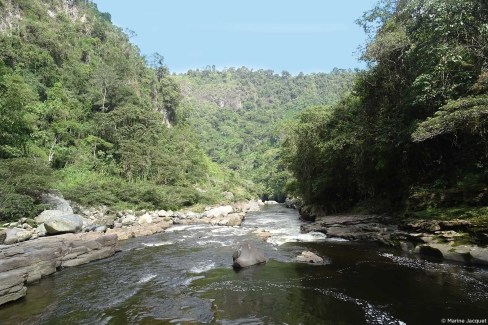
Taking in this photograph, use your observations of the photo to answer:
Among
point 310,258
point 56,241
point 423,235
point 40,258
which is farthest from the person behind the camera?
point 56,241

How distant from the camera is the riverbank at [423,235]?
1132 centimetres

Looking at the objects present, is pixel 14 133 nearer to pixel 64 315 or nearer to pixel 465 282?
pixel 64 315

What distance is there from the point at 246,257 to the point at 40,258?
24.1 ft

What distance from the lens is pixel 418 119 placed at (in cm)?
1487

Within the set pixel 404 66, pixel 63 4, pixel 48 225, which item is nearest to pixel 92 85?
pixel 63 4

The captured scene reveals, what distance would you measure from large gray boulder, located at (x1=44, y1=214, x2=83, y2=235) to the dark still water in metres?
5.25

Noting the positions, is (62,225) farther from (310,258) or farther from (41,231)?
(310,258)

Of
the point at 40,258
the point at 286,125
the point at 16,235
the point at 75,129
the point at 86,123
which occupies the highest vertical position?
the point at 86,123

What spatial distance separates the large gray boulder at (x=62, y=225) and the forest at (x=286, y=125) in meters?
3.30

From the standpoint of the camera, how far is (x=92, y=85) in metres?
46.6

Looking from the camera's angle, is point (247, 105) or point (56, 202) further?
point (247, 105)

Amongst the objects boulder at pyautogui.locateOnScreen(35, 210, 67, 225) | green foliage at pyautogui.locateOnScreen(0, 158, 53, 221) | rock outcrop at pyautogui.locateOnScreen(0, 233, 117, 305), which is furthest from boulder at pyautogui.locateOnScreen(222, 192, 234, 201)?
rock outcrop at pyautogui.locateOnScreen(0, 233, 117, 305)

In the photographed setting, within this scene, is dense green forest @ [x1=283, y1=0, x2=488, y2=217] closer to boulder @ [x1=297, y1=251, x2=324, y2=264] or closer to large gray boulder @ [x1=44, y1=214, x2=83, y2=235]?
boulder @ [x1=297, y1=251, x2=324, y2=264]

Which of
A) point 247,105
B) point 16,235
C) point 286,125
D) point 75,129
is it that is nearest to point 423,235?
point 16,235
